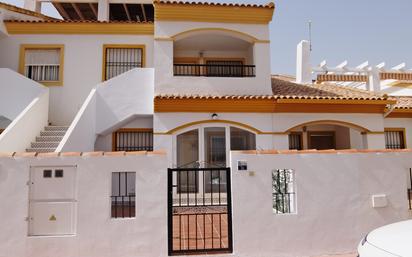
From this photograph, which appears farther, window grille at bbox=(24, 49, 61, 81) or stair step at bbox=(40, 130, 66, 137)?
window grille at bbox=(24, 49, 61, 81)

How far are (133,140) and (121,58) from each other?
13.2 ft

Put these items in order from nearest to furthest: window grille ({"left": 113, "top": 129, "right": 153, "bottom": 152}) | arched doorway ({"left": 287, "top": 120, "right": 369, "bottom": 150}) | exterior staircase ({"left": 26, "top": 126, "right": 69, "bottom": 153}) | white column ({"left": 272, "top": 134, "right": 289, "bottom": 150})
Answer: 1. exterior staircase ({"left": 26, "top": 126, "right": 69, "bottom": 153})
2. white column ({"left": 272, "top": 134, "right": 289, "bottom": 150})
3. window grille ({"left": 113, "top": 129, "right": 153, "bottom": 152})
4. arched doorway ({"left": 287, "top": 120, "right": 369, "bottom": 150})

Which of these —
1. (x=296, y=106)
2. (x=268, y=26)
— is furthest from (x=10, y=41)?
(x=296, y=106)

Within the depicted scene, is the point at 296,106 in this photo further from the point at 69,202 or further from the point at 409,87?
the point at 409,87

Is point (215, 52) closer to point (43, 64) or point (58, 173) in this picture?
point (43, 64)

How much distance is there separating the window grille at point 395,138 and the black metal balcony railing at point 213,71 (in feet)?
26.5

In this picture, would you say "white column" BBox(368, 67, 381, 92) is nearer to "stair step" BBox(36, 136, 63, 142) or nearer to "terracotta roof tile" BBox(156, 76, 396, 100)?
"terracotta roof tile" BBox(156, 76, 396, 100)

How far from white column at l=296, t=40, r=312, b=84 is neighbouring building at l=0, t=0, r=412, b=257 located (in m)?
0.08

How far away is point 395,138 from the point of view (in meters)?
15.8

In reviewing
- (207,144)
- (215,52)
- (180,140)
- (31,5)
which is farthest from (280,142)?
(31,5)

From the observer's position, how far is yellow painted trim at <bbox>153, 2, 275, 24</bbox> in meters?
12.7

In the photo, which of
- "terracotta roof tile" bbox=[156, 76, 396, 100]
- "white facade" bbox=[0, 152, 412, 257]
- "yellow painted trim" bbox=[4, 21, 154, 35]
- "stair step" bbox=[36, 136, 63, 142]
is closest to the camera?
"white facade" bbox=[0, 152, 412, 257]

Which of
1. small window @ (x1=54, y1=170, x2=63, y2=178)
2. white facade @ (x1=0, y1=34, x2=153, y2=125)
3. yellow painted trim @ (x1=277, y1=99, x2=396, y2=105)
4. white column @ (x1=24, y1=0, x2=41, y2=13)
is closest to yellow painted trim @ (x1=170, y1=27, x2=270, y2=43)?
yellow painted trim @ (x1=277, y1=99, x2=396, y2=105)

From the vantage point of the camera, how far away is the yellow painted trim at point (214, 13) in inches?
501
